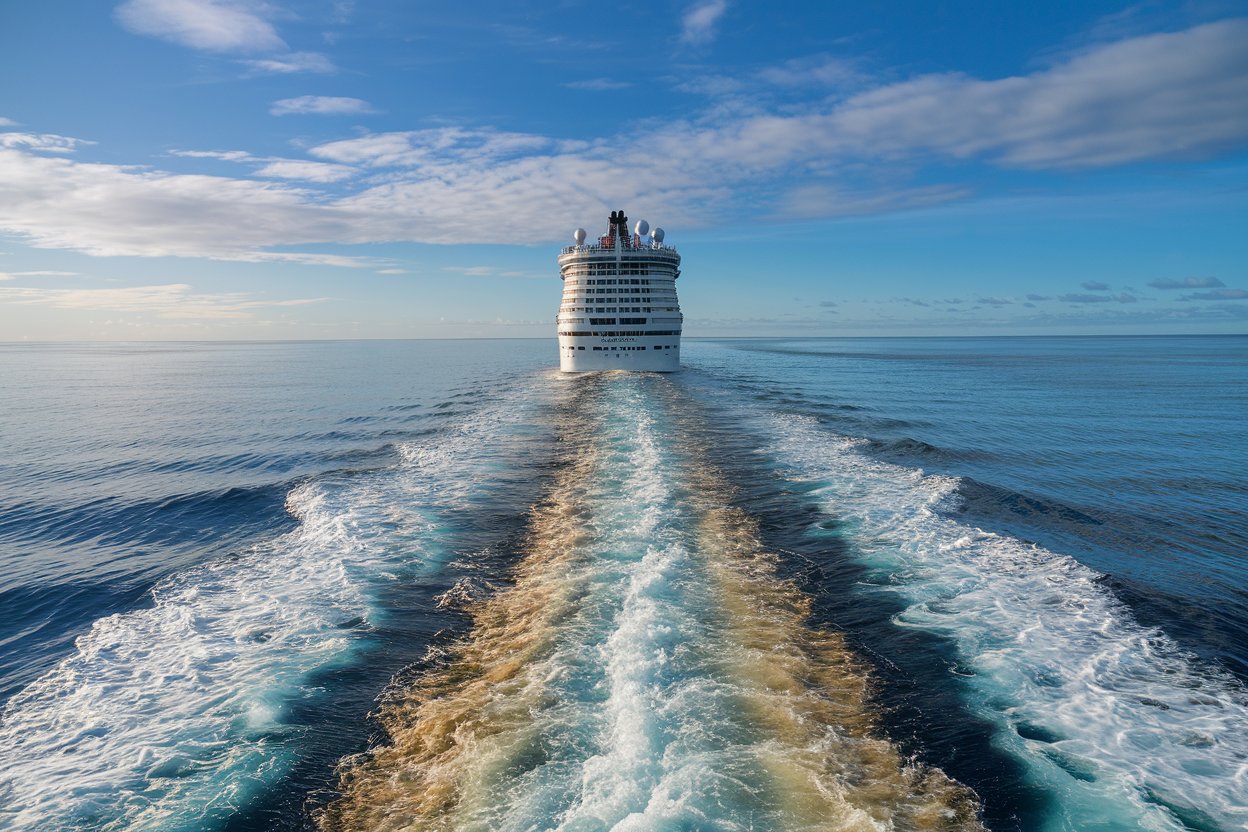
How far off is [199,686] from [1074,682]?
51.3ft

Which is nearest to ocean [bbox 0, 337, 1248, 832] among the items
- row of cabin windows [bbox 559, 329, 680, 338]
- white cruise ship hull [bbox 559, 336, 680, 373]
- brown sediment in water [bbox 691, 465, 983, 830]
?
brown sediment in water [bbox 691, 465, 983, 830]

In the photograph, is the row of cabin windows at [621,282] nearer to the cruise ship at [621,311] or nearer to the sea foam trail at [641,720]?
the cruise ship at [621,311]

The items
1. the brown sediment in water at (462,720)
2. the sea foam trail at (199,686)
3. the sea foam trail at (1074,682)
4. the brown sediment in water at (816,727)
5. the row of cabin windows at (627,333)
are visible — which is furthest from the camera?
the row of cabin windows at (627,333)

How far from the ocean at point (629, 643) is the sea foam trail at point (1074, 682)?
7 centimetres

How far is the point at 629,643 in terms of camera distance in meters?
12.4

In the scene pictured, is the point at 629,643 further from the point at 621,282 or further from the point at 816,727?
the point at 621,282

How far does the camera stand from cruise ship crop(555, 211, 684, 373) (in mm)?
70312

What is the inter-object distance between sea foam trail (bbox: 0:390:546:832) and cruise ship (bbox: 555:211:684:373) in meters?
51.5

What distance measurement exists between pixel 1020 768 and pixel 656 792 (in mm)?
5297

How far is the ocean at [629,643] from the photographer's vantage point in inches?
344

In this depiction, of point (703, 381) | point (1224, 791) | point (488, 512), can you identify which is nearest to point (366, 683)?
point (488, 512)

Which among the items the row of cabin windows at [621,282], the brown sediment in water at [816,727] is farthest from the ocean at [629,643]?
the row of cabin windows at [621,282]

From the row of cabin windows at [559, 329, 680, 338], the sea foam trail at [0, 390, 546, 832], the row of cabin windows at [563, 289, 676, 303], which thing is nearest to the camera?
the sea foam trail at [0, 390, 546, 832]

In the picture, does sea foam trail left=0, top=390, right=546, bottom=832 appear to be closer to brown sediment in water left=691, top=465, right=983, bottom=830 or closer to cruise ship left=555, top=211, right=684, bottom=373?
brown sediment in water left=691, top=465, right=983, bottom=830
